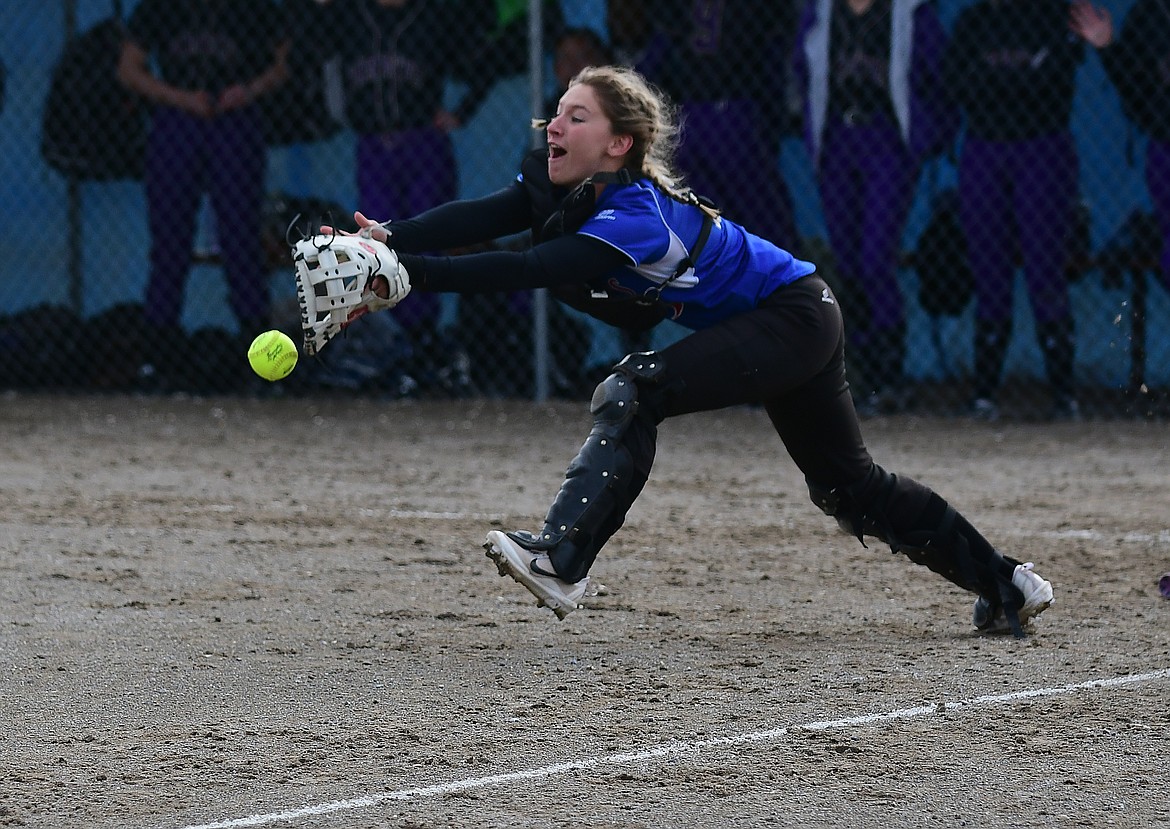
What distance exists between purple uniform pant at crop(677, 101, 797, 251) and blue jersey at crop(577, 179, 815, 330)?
547 centimetres

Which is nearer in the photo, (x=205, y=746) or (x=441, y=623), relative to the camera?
(x=205, y=746)

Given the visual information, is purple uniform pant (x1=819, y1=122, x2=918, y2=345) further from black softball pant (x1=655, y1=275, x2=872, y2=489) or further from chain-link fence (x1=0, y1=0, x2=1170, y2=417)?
black softball pant (x1=655, y1=275, x2=872, y2=489)

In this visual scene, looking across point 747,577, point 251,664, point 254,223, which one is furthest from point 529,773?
point 254,223

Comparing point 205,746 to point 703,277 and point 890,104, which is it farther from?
point 890,104

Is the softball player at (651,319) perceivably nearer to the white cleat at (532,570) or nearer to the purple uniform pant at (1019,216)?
the white cleat at (532,570)

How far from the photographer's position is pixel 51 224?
12273 mm

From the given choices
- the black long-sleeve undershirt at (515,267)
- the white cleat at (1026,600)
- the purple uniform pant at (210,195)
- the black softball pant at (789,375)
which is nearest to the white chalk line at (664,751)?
the white cleat at (1026,600)

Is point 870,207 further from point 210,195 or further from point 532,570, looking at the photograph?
point 532,570

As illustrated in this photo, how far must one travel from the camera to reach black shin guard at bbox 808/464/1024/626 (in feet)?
15.9

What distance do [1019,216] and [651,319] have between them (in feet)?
19.3

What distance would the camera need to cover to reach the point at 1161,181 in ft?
33.3

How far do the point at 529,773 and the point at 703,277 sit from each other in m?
1.63

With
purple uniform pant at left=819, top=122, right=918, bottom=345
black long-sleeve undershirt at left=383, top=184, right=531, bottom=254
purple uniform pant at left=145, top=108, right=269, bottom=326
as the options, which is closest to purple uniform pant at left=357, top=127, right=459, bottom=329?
purple uniform pant at left=145, top=108, right=269, bottom=326

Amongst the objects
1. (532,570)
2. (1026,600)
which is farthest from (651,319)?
(1026,600)
